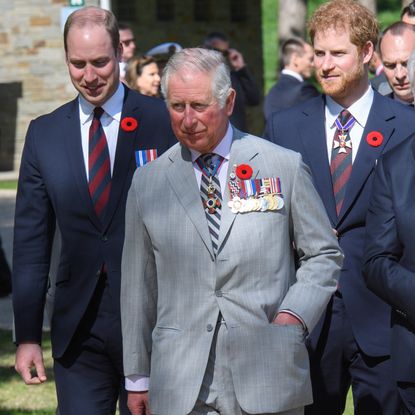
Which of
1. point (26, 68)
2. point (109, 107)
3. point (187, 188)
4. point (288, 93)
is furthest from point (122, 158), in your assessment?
point (26, 68)

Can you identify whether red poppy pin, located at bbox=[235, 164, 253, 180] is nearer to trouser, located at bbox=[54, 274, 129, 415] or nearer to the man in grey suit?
the man in grey suit

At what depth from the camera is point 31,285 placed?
5359mm

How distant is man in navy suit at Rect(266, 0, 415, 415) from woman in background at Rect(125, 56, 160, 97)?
4772 millimetres

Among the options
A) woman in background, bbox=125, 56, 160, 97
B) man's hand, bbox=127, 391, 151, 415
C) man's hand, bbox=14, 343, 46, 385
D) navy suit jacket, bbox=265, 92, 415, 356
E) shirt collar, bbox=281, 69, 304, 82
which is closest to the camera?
man's hand, bbox=127, 391, 151, 415

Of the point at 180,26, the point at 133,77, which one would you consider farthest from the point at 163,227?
the point at 180,26

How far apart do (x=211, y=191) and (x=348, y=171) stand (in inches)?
45.3

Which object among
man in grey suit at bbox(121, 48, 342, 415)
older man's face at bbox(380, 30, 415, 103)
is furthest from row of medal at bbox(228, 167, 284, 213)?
older man's face at bbox(380, 30, 415, 103)

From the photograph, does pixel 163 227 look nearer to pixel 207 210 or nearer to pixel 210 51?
pixel 207 210

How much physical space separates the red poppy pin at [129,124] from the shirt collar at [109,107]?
0.15ft

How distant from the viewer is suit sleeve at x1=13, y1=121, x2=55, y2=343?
5.37m

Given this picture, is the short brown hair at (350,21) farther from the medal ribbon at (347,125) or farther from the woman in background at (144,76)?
the woman in background at (144,76)

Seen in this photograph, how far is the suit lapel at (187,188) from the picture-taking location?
455 centimetres

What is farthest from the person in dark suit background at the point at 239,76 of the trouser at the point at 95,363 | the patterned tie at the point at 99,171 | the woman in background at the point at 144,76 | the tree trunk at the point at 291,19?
the tree trunk at the point at 291,19

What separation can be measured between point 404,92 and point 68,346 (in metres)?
2.79
